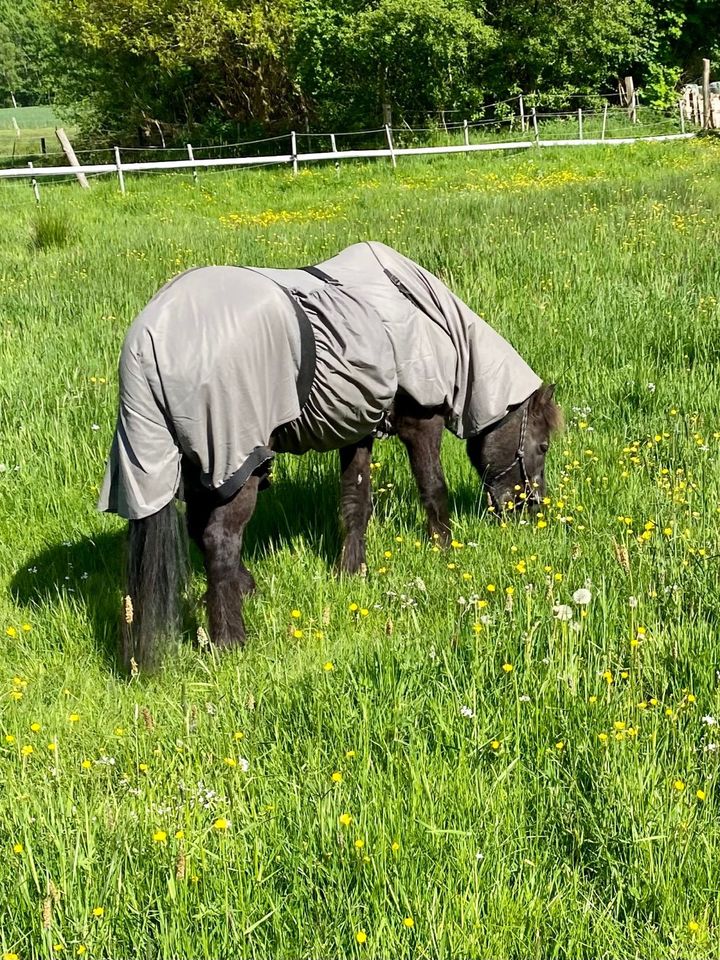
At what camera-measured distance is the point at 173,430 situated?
3127mm

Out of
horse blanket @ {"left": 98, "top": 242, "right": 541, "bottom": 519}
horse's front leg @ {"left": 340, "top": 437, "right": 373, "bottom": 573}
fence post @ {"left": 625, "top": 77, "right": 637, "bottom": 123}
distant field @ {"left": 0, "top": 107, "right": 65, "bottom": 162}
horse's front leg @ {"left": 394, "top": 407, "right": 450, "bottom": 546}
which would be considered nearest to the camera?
horse blanket @ {"left": 98, "top": 242, "right": 541, "bottom": 519}

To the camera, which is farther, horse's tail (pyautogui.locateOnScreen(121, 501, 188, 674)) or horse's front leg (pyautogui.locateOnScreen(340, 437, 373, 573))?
horse's front leg (pyautogui.locateOnScreen(340, 437, 373, 573))

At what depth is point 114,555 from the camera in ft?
14.4

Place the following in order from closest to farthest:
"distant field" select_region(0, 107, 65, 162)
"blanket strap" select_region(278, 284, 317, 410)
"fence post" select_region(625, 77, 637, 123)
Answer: "blanket strap" select_region(278, 284, 317, 410), "fence post" select_region(625, 77, 637, 123), "distant field" select_region(0, 107, 65, 162)

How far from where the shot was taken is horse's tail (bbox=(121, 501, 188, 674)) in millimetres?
3102

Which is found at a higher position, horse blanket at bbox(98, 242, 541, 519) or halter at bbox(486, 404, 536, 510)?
horse blanket at bbox(98, 242, 541, 519)

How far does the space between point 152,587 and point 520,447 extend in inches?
82.9

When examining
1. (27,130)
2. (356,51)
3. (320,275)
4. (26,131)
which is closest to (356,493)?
(320,275)

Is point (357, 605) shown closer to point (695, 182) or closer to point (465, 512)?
point (465, 512)

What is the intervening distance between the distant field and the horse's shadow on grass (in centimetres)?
4557

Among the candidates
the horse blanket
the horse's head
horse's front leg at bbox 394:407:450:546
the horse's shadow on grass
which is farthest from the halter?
the horse's shadow on grass

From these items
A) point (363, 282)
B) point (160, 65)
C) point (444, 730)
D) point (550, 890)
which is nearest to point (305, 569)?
point (363, 282)

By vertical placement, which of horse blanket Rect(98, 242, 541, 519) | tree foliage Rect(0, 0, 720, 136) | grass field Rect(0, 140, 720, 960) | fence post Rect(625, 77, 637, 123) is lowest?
grass field Rect(0, 140, 720, 960)

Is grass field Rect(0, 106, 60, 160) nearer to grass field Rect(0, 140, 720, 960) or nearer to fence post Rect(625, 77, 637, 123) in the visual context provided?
fence post Rect(625, 77, 637, 123)
